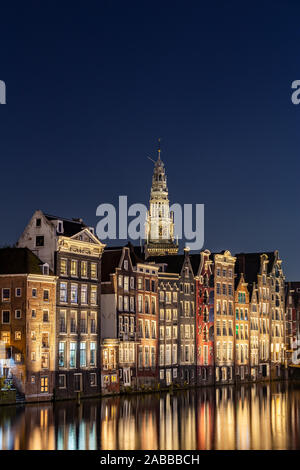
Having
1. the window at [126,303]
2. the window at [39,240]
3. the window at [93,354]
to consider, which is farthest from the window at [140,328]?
the window at [39,240]

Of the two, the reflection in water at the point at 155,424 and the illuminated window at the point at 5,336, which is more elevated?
the illuminated window at the point at 5,336

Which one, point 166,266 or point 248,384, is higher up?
point 166,266

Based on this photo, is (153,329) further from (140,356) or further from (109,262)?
(109,262)

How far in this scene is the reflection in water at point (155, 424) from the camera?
6378cm

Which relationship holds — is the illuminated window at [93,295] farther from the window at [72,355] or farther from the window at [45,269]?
the window at [45,269]

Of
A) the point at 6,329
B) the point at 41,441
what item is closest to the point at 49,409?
the point at 6,329

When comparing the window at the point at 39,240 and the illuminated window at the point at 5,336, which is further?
the window at the point at 39,240

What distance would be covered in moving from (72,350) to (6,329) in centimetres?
978

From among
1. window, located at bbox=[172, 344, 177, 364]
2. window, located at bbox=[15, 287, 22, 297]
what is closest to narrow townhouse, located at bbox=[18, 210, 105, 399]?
window, located at bbox=[15, 287, 22, 297]

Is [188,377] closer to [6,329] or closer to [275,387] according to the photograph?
[275,387]

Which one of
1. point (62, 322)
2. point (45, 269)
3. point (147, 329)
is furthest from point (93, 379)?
point (147, 329)

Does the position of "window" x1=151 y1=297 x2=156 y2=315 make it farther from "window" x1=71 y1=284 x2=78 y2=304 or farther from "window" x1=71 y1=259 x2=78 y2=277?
"window" x1=71 y1=259 x2=78 y2=277

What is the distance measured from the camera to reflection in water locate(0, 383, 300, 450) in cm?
6378
